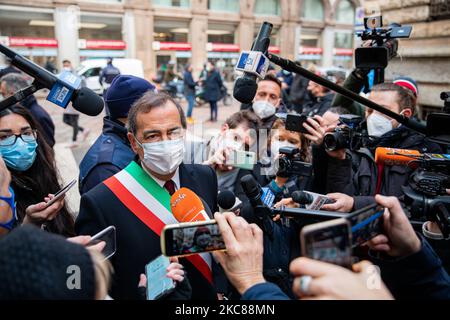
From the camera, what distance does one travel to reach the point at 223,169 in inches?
109

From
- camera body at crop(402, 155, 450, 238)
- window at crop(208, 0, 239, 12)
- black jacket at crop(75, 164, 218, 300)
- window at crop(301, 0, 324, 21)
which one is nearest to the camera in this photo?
camera body at crop(402, 155, 450, 238)

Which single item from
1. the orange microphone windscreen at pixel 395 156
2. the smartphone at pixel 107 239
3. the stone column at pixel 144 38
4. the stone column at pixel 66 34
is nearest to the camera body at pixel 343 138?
the orange microphone windscreen at pixel 395 156

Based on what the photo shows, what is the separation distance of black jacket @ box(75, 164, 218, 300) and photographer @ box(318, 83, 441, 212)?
97 centimetres

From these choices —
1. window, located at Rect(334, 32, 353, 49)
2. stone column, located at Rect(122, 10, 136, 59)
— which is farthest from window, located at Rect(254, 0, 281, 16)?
stone column, located at Rect(122, 10, 136, 59)

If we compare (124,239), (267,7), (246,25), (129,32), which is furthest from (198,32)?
(124,239)

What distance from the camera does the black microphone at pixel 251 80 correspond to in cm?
160

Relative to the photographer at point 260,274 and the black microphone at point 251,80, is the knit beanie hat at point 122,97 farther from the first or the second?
the photographer at point 260,274

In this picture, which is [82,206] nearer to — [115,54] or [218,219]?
[218,219]

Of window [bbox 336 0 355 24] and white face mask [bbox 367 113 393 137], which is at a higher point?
window [bbox 336 0 355 24]

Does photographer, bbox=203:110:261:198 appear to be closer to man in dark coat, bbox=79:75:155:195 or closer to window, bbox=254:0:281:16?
man in dark coat, bbox=79:75:155:195

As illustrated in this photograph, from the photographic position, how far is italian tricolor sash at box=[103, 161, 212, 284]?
5.37 feet

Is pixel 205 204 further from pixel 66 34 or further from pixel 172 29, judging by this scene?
pixel 172 29

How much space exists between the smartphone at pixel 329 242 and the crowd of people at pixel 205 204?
0.02 meters

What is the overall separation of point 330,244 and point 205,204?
0.86 meters
